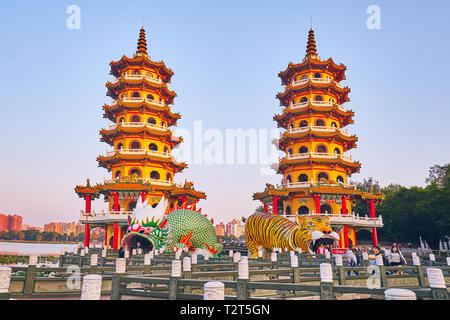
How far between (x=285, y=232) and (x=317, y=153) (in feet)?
39.9

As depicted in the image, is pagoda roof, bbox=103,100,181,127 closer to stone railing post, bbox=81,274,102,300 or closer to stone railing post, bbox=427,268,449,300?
stone railing post, bbox=81,274,102,300

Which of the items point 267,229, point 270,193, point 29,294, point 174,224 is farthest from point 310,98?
point 29,294

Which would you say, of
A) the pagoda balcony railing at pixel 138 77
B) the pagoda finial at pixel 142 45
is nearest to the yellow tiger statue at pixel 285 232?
the pagoda balcony railing at pixel 138 77

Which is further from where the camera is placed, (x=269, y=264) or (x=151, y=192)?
(x=151, y=192)

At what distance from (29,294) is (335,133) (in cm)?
2754

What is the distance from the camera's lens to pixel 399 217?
1575 inches

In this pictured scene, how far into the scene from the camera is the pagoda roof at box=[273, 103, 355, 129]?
3303 centimetres

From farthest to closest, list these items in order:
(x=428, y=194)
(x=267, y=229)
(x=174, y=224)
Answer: (x=428, y=194), (x=267, y=229), (x=174, y=224)

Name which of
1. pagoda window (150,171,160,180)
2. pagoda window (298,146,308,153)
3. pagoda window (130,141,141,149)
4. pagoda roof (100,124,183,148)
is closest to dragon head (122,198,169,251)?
pagoda window (150,171,160,180)

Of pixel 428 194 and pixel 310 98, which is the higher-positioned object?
pixel 310 98

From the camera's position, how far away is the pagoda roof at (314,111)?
3303 centimetres

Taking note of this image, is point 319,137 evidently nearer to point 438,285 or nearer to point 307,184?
point 307,184

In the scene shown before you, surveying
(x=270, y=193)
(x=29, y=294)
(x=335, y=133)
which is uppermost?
(x=335, y=133)
